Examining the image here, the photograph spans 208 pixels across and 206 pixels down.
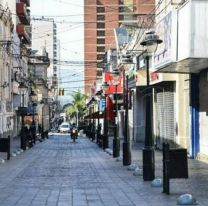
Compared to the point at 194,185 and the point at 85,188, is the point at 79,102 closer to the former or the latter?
the point at 85,188

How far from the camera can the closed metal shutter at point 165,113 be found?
32.7 m

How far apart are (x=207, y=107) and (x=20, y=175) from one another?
8.04m

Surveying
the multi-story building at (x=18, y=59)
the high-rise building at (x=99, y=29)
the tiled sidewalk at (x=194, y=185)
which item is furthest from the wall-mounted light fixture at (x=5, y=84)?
the high-rise building at (x=99, y=29)

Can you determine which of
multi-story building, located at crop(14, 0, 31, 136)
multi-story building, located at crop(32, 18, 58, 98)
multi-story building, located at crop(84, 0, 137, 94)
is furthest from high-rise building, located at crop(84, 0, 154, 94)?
multi-story building, located at crop(14, 0, 31, 136)

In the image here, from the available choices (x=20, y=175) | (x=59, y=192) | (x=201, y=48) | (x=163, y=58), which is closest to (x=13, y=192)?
(x=59, y=192)

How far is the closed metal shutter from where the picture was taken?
107ft

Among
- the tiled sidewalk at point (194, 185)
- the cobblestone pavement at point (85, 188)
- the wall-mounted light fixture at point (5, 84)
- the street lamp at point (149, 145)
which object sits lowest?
the cobblestone pavement at point (85, 188)

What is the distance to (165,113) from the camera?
3438 cm

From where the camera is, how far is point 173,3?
29.2 m

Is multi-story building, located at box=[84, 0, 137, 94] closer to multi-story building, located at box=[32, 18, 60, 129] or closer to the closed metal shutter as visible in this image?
multi-story building, located at box=[32, 18, 60, 129]

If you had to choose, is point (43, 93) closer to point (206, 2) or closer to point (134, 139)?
point (134, 139)

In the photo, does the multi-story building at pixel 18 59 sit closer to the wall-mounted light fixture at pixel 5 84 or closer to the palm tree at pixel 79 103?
the wall-mounted light fixture at pixel 5 84

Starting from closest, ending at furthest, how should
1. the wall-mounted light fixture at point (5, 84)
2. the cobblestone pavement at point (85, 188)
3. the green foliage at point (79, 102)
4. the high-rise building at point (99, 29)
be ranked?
the cobblestone pavement at point (85, 188) → the wall-mounted light fixture at point (5, 84) → the high-rise building at point (99, 29) → the green foliage at point (79, 102)

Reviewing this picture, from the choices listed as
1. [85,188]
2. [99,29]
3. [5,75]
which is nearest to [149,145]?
[85,188]
